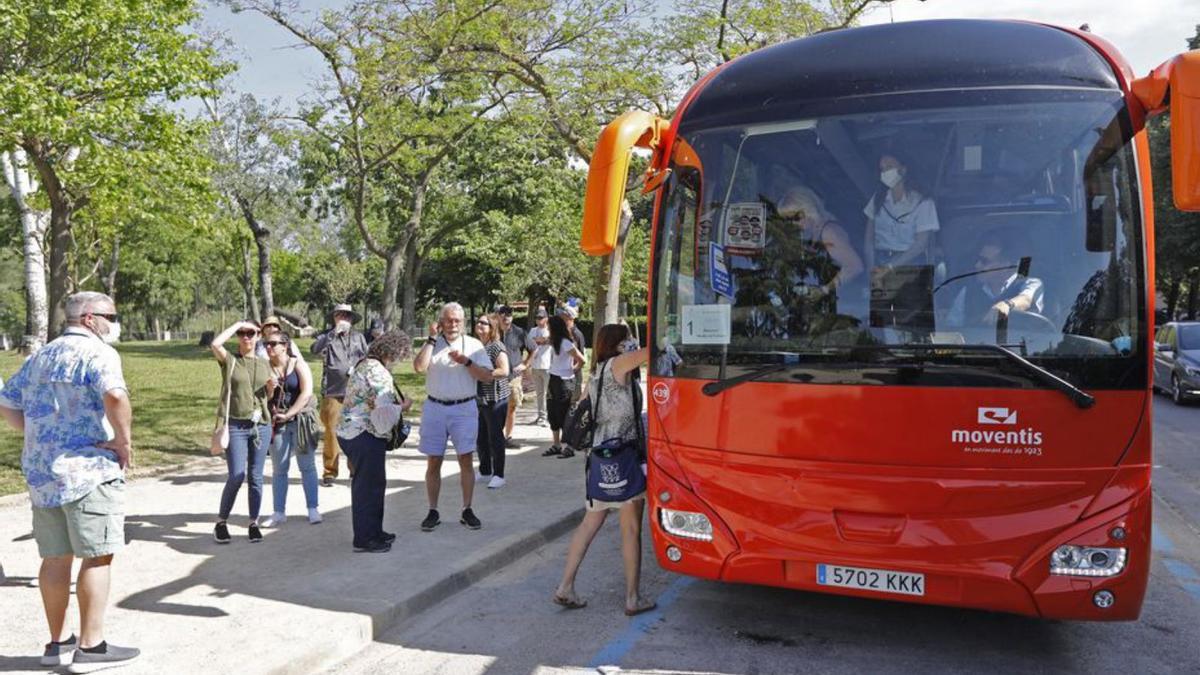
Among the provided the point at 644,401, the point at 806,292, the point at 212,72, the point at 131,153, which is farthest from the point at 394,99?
the point at 806,292

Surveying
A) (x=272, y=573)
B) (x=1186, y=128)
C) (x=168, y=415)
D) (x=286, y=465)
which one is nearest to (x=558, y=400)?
(x=286, y=465)

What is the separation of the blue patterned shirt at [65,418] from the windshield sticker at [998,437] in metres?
3.96

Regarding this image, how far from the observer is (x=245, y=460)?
23.5 ft

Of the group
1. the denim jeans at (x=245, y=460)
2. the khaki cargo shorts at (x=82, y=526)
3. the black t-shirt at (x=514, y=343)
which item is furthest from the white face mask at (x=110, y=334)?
the black t-shirt at (x=514, y=343)

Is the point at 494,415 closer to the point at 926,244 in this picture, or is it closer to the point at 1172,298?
the point at 926,244

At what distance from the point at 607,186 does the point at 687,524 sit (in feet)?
6.07

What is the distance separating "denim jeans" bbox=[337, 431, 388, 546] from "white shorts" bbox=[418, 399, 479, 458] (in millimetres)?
647

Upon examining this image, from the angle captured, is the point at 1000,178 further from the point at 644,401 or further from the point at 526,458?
the point at 526,458

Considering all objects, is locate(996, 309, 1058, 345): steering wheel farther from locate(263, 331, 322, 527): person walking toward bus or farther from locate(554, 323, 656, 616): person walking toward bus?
locate(263, 331, 322, 527): person walking toward bus

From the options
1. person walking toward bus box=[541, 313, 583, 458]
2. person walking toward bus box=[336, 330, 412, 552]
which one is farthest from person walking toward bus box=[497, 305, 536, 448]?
person walking toward bus box=[336, 330, 412, 552]

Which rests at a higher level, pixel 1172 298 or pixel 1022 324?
pixel 1172 298

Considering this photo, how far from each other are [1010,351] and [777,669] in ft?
6.27

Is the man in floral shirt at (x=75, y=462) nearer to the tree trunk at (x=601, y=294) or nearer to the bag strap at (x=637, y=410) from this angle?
the bag strap at (x=637, y=410)

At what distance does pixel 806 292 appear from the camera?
477cm
